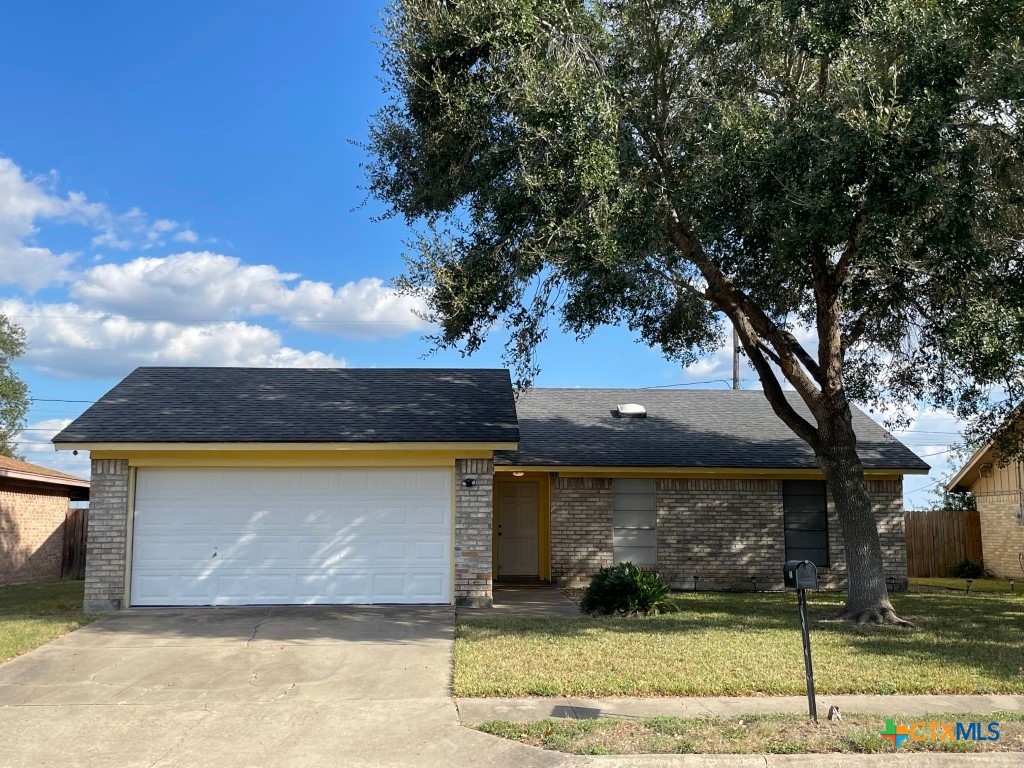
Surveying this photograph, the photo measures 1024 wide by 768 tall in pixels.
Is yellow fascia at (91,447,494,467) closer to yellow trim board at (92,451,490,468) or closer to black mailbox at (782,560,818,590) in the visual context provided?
yellow trim board at (92,451,490,468)

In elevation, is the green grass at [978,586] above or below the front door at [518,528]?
below

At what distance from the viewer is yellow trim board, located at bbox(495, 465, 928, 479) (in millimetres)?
17031

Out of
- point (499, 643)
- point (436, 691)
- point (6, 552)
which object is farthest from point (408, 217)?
point (6, 552)

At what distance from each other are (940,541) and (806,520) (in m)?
9.68

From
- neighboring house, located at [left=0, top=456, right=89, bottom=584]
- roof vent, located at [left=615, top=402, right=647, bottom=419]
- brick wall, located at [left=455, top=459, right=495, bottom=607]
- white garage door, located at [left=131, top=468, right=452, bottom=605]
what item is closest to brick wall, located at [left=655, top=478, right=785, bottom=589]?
roof vent, located at [left=615, top=402, right=647, bottom=419]

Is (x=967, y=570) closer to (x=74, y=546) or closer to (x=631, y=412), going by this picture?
(x=631, y=412)

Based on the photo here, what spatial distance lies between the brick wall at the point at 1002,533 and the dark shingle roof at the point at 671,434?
6.00 meters

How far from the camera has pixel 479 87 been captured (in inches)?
428

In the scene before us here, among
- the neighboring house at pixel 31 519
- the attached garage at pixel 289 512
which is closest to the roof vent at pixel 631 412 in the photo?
the attached garage at pixel 289 512

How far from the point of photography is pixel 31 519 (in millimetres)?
20188

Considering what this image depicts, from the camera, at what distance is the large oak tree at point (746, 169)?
32.7 feet

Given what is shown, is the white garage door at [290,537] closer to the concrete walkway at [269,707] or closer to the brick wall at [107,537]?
the brick wall at [107,537]

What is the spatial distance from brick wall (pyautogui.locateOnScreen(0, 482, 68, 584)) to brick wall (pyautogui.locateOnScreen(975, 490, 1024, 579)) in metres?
24.3

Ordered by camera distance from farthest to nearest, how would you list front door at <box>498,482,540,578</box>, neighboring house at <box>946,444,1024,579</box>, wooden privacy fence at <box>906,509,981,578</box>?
wooden privacy fence at <box>906,509,981,578</box> < neighboring house at <box>946,444,1024,579</box> < front door at <box>498,482,540,578</box>
